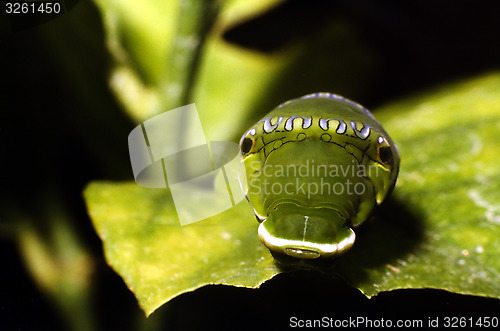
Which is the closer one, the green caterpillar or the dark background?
the green caterpillar

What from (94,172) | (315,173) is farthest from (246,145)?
(94,172)

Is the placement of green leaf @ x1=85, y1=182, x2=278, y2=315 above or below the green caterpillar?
below

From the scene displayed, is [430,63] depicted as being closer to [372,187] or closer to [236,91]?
[236,91]

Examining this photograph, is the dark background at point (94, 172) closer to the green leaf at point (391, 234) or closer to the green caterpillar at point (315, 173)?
the green leaf at point (391, 234)

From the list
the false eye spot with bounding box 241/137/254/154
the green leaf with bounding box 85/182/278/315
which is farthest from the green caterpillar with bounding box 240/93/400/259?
the green leaf with bounding box 85/182/278/315

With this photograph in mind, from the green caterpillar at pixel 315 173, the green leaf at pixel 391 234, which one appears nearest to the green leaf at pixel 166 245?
the green leaf at pixel 391 234

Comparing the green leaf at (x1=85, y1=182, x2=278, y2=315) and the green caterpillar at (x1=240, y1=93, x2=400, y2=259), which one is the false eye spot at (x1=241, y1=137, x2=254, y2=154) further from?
the green leaf at (x1=85, y1=182, x2=278, y2=315)

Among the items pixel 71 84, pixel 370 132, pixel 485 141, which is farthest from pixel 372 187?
pixel 71 84
